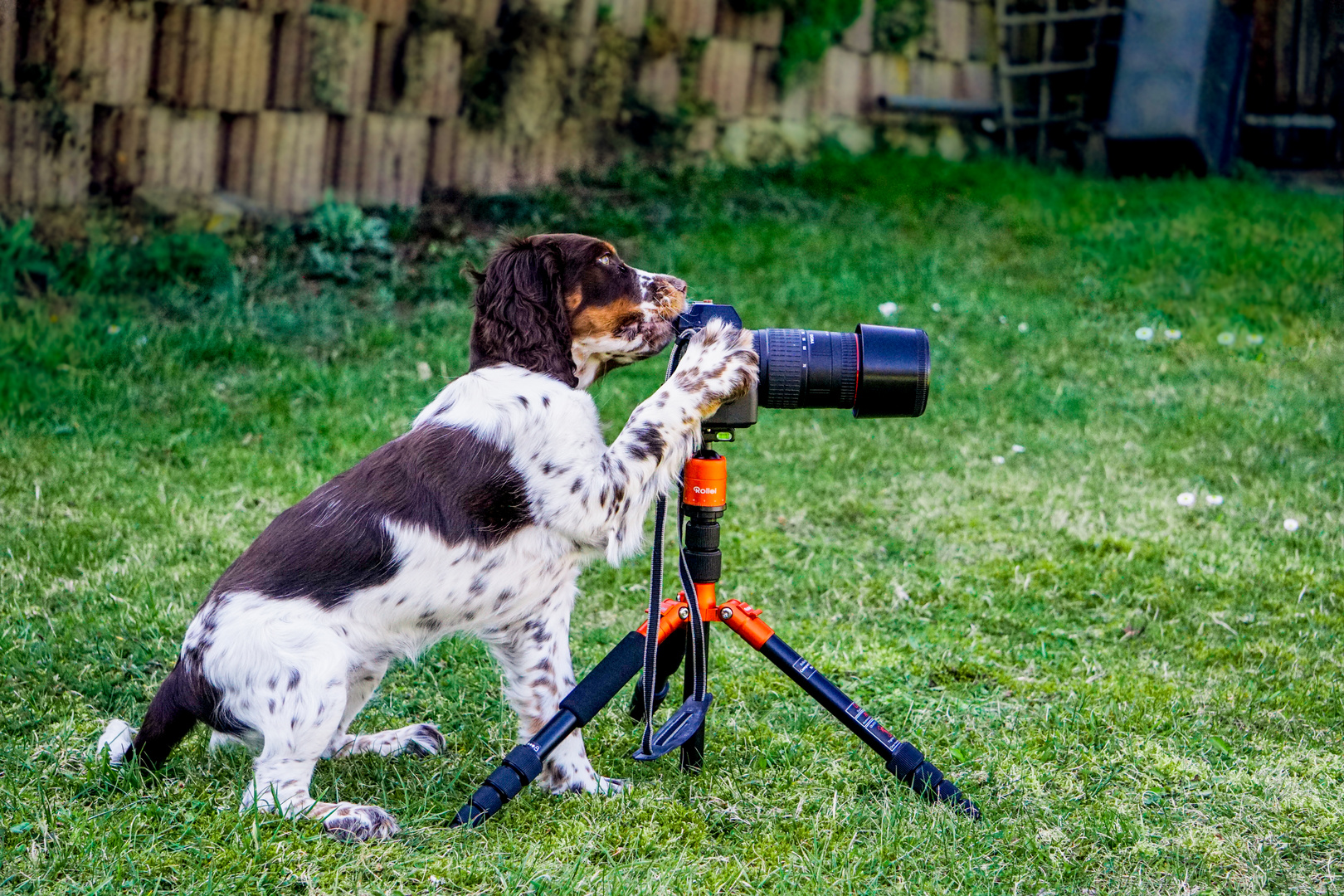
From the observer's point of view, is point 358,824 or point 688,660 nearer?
point 358,824

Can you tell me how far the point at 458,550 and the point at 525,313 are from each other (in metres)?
0.56

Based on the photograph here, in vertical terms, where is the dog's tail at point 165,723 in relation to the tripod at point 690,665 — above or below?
below

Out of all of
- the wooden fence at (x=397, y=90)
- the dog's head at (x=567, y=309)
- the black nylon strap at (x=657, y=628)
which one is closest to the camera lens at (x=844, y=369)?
the black nylon strap at (x=657, y=628)

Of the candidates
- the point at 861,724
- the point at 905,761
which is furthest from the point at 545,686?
the point at 905,761

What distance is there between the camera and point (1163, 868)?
2602 millimetres

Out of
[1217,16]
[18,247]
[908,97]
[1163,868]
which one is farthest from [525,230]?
[1163,868]

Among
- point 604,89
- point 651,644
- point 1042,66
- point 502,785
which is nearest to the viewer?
point 502,785

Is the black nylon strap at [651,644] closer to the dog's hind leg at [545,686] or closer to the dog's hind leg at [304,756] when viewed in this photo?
the dog's hind leg at [545,686]

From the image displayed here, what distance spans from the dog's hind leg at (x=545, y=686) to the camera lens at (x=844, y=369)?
72cm

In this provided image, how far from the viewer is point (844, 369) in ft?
8.95

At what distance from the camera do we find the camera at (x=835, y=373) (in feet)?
8.96

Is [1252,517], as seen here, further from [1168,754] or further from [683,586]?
[683,586]

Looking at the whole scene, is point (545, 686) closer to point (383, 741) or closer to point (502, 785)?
point (502, 785)

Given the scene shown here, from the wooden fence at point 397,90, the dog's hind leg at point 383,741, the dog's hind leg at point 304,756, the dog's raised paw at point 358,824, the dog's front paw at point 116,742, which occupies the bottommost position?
the dog's hind leg at point 383,741
